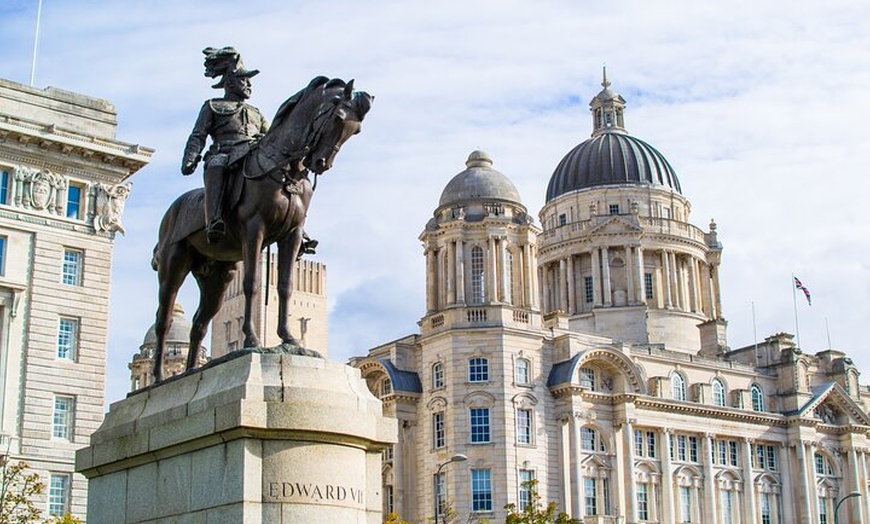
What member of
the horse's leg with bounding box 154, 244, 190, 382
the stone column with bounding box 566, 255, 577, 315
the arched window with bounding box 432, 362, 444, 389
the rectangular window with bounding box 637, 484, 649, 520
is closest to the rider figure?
the horse's leg with bounding box 154, 244, 190, 382

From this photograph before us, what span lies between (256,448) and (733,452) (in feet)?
251

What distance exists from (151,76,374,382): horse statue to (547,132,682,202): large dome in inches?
3622

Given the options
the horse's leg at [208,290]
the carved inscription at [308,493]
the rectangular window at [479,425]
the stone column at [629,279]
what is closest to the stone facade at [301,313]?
the stone column at [629,279]

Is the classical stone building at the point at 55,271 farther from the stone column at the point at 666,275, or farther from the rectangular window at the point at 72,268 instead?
the stone column at the point at 666,275

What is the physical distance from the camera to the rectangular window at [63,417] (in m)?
47.9

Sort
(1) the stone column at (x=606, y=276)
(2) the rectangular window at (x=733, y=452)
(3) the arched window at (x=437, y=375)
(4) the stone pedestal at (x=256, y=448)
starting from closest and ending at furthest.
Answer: (4) the stone pedestal at (x=256, y=448) < (3) the arched window at (x=437, y=375) < (2) the rectangular window at (x=733, y=452) < (1) the stone column at (x=606, y=276)

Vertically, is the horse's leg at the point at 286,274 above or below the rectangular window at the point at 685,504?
below

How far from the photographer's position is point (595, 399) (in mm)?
78062

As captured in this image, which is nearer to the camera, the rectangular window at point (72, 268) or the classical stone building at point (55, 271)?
the classical stone building at point (55, 271)

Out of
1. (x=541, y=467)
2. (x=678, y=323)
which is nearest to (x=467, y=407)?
(x=541, y=467)

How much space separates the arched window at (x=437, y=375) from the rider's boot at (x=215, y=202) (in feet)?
198

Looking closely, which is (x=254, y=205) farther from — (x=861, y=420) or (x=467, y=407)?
(x=861, y=420)

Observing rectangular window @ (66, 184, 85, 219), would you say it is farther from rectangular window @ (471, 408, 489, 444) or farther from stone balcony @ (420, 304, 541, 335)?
rectangular window @ (471, 408, 489, 444)

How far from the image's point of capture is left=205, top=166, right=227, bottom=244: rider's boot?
49.5 ft
